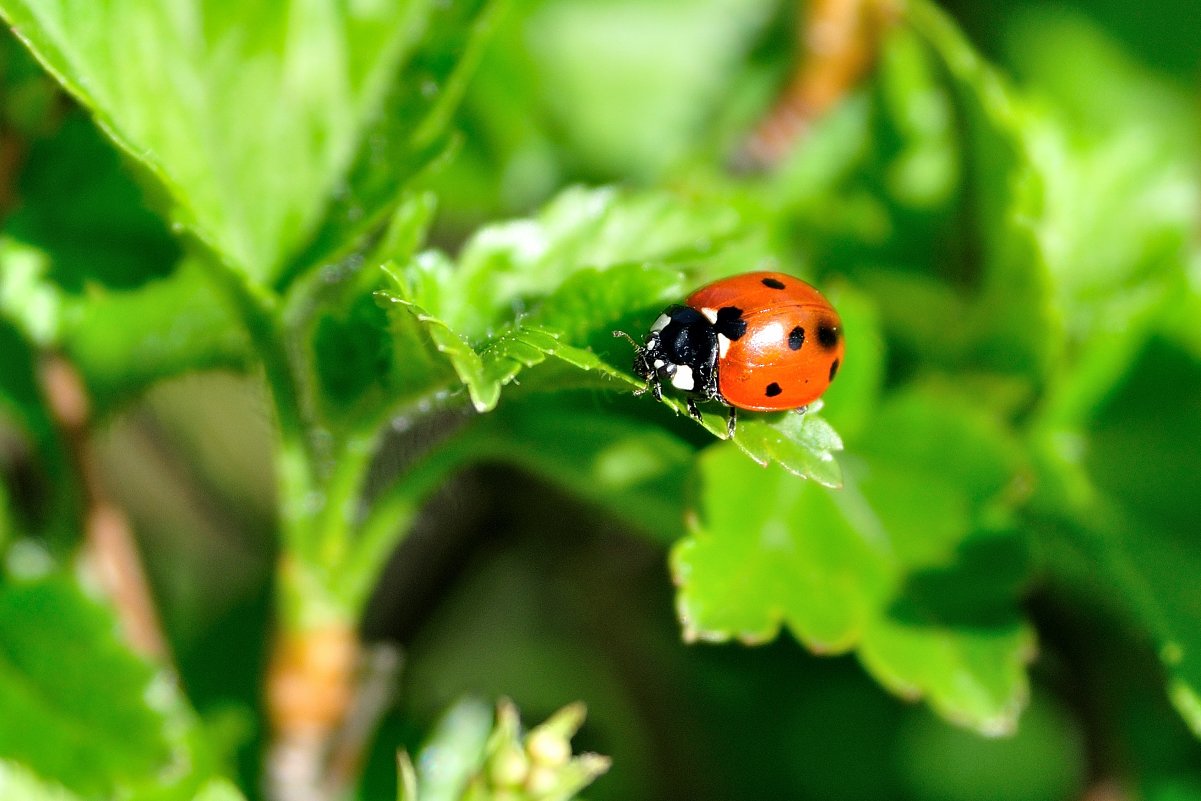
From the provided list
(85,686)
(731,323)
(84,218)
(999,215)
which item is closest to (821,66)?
(999,215)

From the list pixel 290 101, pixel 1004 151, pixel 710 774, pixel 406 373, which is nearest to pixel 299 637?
pixel 406 373

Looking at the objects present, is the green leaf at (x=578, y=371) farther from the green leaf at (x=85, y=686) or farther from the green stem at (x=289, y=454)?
the green leaf at (x=85, y=686)

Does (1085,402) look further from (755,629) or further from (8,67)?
(8,67)

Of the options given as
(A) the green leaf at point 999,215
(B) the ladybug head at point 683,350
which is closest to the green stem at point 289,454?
(B) the ladybug head at point 683,350

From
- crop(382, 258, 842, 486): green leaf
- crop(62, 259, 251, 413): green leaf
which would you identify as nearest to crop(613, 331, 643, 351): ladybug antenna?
crop(382, 258, 842, 486): green leaf

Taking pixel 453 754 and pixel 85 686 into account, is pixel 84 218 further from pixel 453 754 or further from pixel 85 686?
pixel 453 754

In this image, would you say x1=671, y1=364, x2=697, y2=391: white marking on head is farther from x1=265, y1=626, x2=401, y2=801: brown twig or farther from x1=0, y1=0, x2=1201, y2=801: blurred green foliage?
x1=265, y1=626, x2=401, y2=801: brown twig

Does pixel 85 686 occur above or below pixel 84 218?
below
